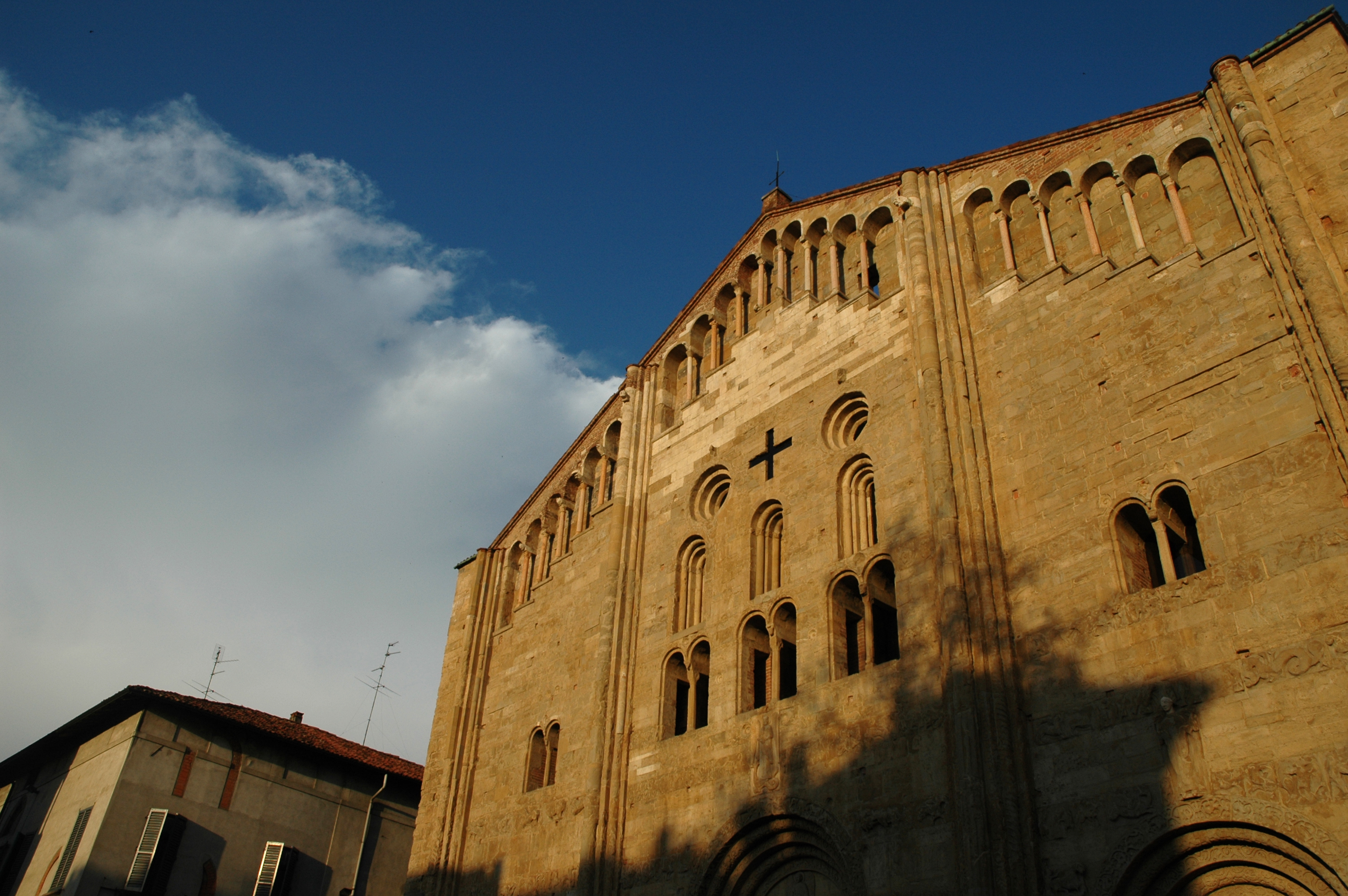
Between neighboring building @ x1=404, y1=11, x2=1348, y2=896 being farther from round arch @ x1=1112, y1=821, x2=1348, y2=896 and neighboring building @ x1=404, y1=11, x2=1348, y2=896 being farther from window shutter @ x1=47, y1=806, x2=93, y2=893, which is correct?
window shutter @ x1=47, y1=806, x2=93, y2=893

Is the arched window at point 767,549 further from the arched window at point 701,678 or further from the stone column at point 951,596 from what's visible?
the stone column at point 951,596

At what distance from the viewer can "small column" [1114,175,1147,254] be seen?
48.4 ft

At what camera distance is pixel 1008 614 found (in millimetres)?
13359

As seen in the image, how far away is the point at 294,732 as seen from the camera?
28.0 meters

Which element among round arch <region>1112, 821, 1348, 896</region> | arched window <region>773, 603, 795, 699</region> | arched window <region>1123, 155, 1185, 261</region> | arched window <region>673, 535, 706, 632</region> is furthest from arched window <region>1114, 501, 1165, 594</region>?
arched window <region>673, 535, 706, 632</region>

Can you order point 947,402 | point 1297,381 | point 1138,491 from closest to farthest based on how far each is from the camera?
point 1297,381
point 1138,491
point 947,402

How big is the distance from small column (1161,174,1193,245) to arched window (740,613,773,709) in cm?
803

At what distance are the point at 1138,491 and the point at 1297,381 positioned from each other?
2.06 meters

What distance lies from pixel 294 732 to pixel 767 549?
643 inches

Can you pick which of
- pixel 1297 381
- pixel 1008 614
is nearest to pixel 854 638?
pixel 1008 614

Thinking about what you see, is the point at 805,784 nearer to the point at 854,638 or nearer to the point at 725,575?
the point at 854,638

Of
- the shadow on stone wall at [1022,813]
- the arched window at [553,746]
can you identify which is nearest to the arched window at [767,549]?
the shadow on stone wall at [1022,813]

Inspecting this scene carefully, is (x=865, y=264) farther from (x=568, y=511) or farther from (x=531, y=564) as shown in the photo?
(x=531, y=564)

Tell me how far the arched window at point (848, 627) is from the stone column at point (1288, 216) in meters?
6.68
